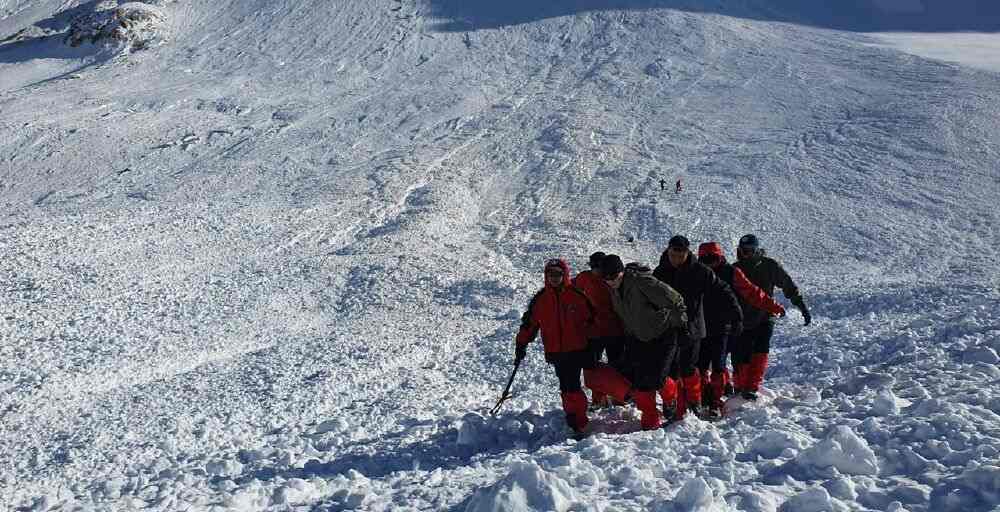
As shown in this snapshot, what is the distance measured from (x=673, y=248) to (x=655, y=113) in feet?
61.1

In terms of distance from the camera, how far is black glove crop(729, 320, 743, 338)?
272 inches

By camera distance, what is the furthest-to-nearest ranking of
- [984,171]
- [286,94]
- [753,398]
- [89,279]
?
[286,94] < [984,171] < [89,279] < [753,398]

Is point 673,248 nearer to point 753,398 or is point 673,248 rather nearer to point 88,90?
point 753,398

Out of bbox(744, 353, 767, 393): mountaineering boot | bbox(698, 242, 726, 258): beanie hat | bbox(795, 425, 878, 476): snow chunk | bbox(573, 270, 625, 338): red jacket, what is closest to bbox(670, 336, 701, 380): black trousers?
bbox(573, 270, 625, 338): red jacket

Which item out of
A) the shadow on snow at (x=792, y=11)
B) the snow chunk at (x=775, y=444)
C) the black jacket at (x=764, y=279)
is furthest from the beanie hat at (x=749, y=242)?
the shadow on snow at (x=792, y=11)

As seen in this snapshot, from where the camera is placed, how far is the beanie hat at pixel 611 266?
6562mm

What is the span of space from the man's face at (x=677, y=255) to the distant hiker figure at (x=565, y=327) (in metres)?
0.78

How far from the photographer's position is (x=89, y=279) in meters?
13.4

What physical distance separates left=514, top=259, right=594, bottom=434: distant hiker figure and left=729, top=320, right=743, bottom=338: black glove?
3.99 ft

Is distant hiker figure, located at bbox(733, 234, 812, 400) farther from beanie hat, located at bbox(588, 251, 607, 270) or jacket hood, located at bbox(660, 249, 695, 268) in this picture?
beanie hat, located at bbox(588, 251, 607, 270)

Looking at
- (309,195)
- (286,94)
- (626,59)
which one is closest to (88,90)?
(286,94)

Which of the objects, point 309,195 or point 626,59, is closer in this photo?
point 309,195

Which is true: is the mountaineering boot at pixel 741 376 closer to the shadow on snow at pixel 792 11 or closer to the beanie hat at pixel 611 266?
the beanie hat at pixel 611 266

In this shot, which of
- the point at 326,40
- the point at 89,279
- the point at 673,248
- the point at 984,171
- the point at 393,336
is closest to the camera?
the point at 673,248
